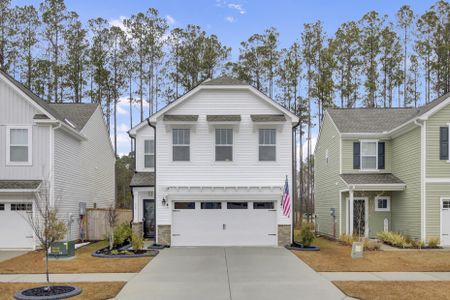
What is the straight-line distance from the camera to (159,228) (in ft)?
73.0

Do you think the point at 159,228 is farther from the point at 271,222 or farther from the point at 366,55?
the point at 366,55

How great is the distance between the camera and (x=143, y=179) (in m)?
25.6

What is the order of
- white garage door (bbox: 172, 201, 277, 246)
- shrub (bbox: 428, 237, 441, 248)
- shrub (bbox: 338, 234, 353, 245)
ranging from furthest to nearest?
shrub (bbox: 338, 234, 353, 245) < white garage door (bbox: 172, 201, 277, 246) < shrub (bbox: 428, 237, 441, 248)

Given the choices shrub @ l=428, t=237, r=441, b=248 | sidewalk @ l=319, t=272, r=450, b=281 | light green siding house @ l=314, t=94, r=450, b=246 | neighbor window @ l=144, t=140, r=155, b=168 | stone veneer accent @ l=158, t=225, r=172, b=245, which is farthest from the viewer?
neighbor window @ l=144, t=140, r=155, b=168

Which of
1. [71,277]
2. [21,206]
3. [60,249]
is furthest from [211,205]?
[71,277]

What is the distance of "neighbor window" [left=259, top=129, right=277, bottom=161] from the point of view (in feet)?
73.5

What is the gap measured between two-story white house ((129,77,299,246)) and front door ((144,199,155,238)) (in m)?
3.54

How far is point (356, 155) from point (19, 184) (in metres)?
15.8

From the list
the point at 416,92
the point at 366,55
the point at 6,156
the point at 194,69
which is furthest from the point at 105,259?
the point at 416,92

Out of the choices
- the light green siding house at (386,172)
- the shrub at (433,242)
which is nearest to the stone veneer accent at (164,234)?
the light green siding house at (386,172)

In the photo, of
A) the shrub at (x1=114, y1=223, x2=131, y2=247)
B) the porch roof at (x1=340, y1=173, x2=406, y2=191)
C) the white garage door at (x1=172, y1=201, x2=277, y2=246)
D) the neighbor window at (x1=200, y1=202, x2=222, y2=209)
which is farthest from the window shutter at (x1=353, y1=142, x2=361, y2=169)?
the shrub at (x1=114, y1=223, x2=131, y2=247)

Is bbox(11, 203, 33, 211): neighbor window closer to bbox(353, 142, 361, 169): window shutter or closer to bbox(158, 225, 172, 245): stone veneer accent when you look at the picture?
bbox(158, 225, 172, 245): stone veneer accent

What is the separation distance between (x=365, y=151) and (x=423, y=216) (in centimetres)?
502

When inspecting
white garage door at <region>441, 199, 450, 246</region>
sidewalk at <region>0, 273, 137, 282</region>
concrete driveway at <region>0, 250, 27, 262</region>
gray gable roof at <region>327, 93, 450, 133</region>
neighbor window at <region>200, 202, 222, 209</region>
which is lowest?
concrete driveway at <region>0, 250, 27, 262</region>
